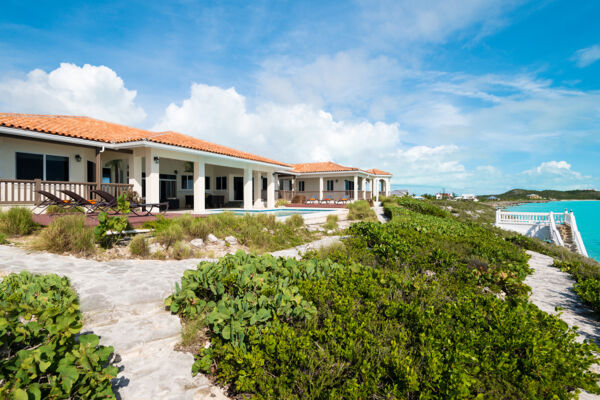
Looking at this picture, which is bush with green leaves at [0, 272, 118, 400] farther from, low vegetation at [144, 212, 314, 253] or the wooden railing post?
the wooden railing post

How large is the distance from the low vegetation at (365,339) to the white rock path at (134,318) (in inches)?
8.4

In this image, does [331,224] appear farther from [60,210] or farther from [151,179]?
[60,210]

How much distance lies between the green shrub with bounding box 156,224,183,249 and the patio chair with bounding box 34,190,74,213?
5.13 meters

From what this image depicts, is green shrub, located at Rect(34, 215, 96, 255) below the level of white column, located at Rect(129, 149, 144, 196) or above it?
below

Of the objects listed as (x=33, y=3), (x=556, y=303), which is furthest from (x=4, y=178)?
(x=556, y=303)

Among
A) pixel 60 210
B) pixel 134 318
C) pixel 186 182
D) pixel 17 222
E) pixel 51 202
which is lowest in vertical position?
pixel 134 318

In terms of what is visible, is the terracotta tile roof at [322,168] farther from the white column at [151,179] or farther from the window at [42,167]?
the window at [42,167]

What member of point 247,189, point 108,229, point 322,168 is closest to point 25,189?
point 108,229

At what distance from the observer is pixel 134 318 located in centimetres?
348

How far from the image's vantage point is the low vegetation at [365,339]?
7.04 ft

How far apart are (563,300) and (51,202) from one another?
15686 mm

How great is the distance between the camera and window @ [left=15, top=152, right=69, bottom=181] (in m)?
11.0

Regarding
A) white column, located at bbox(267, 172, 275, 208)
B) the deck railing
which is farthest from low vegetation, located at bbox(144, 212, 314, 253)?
white column, located at bbox(267, 172, 275, 208)

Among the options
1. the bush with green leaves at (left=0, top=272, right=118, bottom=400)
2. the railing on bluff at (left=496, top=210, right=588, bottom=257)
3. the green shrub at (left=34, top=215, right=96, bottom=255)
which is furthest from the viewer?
the railing on bluff at (left=496, top=210, right=588, bottom=257)
